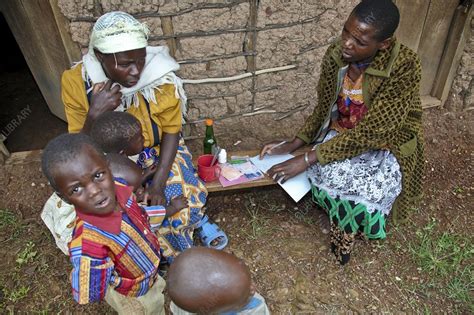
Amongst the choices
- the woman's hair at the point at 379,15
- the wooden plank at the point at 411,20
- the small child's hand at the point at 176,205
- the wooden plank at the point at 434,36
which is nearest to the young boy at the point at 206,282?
the small child's hand at the point at 176,205

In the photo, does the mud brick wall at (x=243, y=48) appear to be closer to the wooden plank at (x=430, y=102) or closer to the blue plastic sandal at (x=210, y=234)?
the blue plastic sandal at (x=210, y=234)

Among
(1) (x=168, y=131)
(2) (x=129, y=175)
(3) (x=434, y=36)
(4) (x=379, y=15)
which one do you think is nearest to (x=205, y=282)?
(2) (x=129, y=175)

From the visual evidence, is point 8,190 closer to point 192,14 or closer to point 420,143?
point 192,14

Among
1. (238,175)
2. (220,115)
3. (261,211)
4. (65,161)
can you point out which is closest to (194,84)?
(220,115)

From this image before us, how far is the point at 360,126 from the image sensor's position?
2.16m

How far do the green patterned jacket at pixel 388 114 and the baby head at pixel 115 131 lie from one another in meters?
1.09

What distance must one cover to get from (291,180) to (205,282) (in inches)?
52.3

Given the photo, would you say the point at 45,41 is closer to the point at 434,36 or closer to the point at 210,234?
the point at 210,234

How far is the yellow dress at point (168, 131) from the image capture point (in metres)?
2.16

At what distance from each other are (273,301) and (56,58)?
2.50 meters

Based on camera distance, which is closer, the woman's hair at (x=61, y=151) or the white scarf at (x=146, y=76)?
the woman's hair at (x=61, y=151)

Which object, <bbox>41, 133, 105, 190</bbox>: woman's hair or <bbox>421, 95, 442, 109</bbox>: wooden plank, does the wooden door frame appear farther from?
<bbox>421, 95, 442, 109</bbox>: wooden plank

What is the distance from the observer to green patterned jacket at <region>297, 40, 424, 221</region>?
2.06 m

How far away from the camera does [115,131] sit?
1931 millimetres
